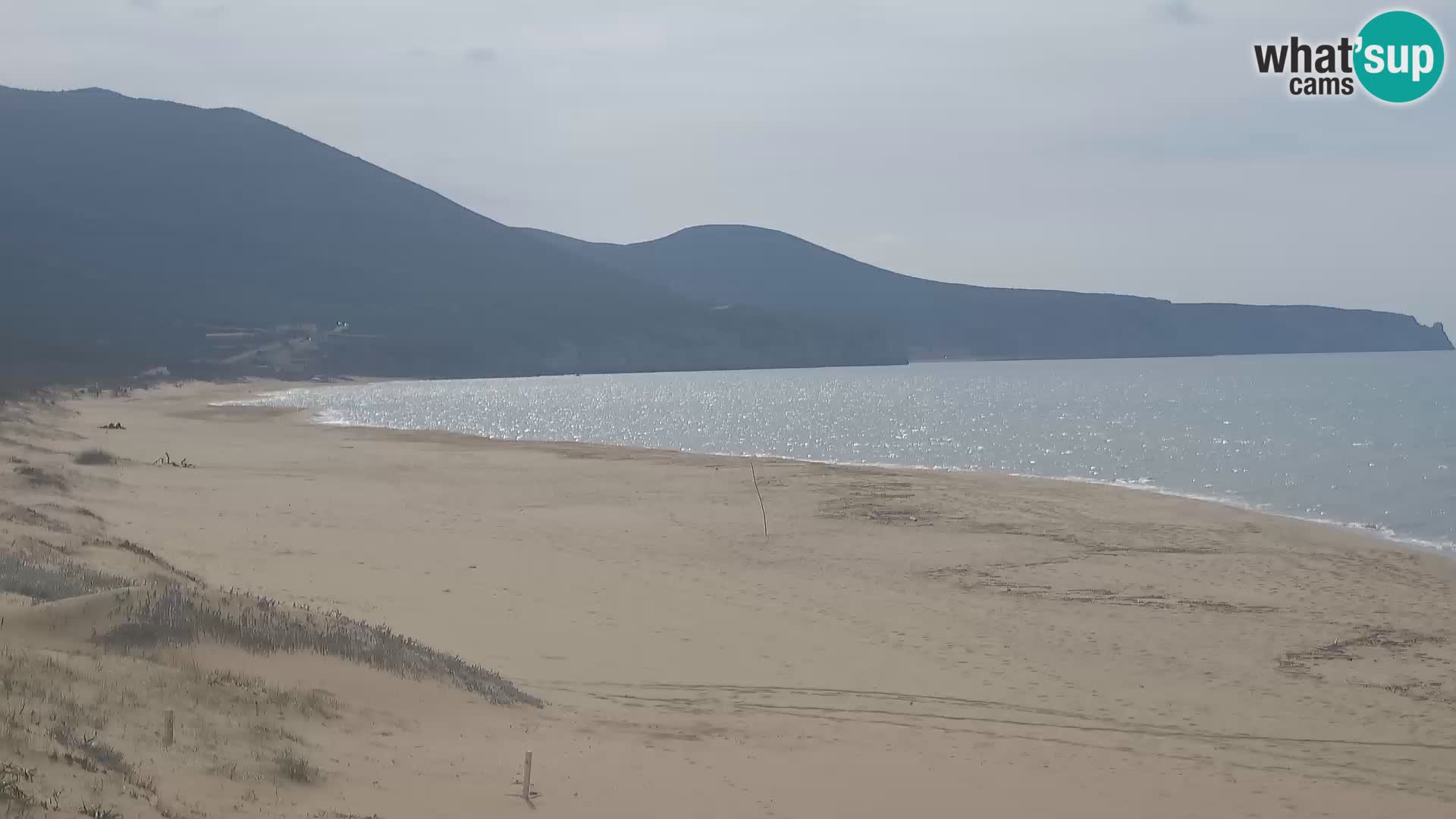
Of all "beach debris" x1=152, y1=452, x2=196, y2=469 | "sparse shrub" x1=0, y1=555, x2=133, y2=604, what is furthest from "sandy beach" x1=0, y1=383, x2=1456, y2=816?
"beach debris" x1=152, y1=452, x2=196, y2=469

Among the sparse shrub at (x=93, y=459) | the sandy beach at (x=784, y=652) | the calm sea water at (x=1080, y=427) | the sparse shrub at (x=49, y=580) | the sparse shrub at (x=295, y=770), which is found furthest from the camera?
the calm sea water at (x=1080, y=427)

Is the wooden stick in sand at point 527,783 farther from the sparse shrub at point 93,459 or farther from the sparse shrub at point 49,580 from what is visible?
the sparse shrub at point 93,459

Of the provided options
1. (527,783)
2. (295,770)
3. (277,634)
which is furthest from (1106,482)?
(295,770)

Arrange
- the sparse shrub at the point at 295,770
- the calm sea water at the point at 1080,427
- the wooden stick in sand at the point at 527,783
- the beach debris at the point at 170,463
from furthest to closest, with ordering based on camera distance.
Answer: the calm sea water at the point at 1080,427 < the beach debris at the point at 170,463 < the wooden stick in sand at the point at 527,783 < the sparse shrub at the point at 295,770

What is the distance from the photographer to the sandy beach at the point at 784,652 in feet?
24.0

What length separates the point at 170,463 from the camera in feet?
102

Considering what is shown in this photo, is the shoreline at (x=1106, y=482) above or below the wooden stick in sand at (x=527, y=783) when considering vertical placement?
below

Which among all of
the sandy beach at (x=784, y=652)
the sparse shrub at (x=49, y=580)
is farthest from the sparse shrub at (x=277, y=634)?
the sparse shrub at (x=49, y=580)

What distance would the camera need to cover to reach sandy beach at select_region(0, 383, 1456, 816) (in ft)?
24.0

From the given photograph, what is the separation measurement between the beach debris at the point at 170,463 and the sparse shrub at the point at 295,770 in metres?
26.7

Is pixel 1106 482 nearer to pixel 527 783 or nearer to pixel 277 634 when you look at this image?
pixel 277 634

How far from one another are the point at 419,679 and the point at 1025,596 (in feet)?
36.3

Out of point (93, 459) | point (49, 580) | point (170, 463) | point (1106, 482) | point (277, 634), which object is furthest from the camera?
point (1106, 482)

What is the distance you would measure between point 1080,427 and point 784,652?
50.9m
